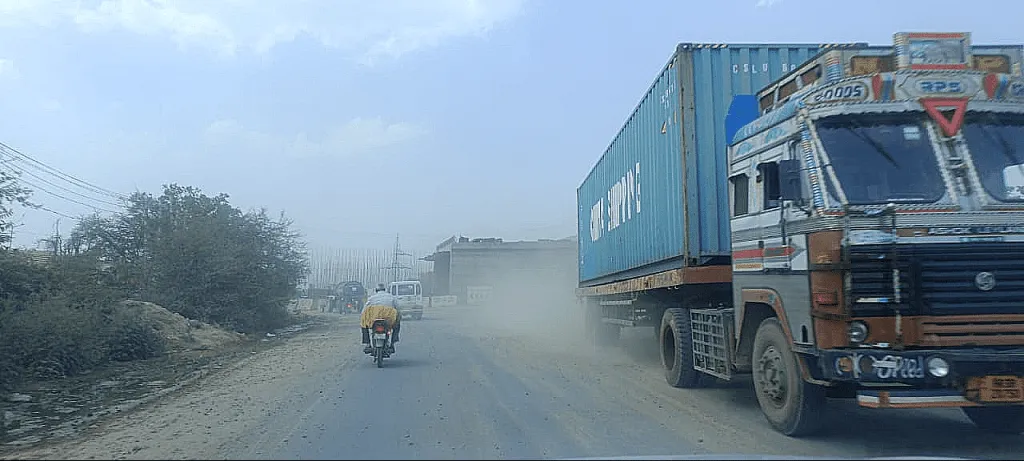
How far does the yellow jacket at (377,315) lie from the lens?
15.1m

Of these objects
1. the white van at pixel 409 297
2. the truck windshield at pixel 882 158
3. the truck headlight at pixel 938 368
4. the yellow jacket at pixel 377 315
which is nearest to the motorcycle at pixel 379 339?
the yellow jacket at pixel 377 315

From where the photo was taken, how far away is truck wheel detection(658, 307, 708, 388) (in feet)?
35.0

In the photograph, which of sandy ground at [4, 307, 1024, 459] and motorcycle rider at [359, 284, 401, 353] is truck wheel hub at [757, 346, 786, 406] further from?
motorcycle rider at [359, 284, 401, 353]

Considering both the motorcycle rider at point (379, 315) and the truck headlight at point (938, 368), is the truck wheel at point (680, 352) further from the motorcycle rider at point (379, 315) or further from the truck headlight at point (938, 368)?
the motorcycle rider at point (379, 315)

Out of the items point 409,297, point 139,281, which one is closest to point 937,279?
point 139,281

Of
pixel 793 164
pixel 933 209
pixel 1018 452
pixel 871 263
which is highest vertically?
pixel 793 164

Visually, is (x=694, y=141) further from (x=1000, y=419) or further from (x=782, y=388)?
(x=1000, y=419)

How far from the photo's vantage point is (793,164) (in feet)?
23.4

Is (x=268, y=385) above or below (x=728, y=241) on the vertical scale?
below

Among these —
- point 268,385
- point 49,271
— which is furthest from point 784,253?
point 49,271

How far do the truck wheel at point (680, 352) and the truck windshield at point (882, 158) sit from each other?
13.7 feet

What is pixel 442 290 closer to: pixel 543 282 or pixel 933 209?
pixel 543 282

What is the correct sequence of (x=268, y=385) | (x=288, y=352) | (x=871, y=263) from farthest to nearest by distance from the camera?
(x=288, y=352)
(x=268, y=385)
(x=871, y=263)

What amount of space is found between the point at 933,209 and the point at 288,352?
1616 cm
